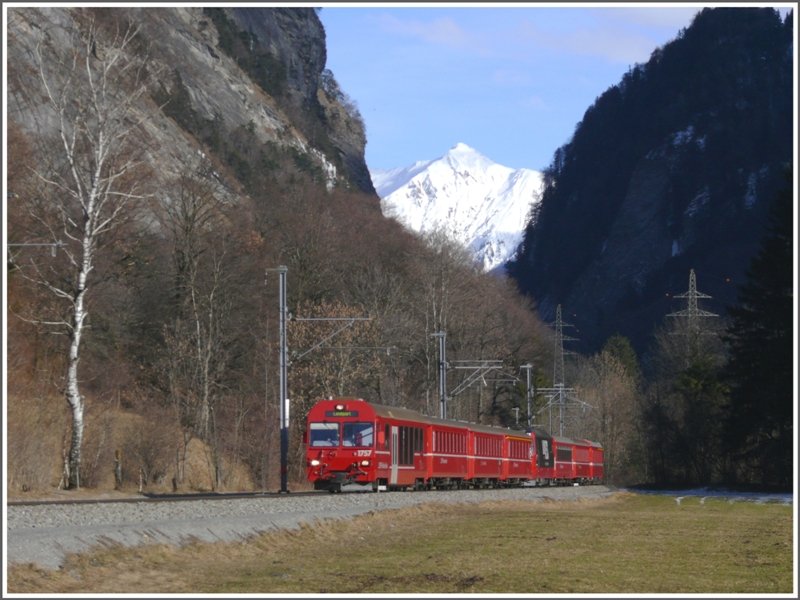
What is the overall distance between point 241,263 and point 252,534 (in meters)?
47.8

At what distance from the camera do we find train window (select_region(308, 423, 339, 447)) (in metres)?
44.0

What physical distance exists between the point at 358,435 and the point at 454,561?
2210 cm

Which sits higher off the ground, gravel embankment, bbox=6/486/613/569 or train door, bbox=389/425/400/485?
train door, bbox=389/425/400/485

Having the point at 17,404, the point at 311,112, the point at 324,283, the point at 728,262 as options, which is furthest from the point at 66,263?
the point at 728,262

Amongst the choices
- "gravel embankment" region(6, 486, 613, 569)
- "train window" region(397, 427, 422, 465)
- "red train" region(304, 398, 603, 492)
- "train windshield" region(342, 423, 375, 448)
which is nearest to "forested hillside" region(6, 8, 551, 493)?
"train window" region(397, 427, 422, 465)

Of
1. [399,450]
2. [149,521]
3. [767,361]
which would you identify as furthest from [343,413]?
[767,361]

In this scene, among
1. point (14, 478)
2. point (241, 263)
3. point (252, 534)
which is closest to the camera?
point (252, 534)

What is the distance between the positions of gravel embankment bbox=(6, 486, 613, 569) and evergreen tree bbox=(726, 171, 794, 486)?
33.5 m

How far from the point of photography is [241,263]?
233ft

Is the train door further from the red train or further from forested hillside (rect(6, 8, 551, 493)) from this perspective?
forested hillside (rect(6, 8, 551, 493))

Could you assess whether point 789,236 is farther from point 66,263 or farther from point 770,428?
point 66,263

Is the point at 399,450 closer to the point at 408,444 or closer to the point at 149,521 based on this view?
the point at 408,444

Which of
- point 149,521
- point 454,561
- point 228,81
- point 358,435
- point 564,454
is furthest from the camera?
point 228,81

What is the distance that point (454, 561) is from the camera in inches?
854
